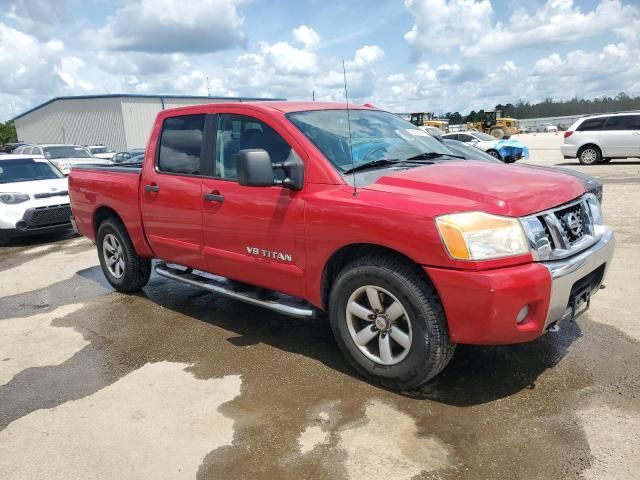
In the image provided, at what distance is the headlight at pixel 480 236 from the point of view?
2.85 m

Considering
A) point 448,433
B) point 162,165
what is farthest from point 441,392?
point 162,165

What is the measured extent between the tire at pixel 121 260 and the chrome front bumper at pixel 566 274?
13.3 ft

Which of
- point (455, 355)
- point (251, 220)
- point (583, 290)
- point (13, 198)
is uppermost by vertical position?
point (251, 220)

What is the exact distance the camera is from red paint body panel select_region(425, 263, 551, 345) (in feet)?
9.18

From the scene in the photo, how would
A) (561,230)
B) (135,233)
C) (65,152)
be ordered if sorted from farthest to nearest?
(65,152)
(135,233)
(561,230)

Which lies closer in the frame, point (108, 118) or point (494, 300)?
point (494, 300)

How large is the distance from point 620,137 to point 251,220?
17.1 m

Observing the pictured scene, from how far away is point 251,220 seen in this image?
12.8ft

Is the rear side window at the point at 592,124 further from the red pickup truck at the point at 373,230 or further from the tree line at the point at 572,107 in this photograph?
the tree line at the point at 572,107

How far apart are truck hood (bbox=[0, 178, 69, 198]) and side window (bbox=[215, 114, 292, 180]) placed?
5971mm

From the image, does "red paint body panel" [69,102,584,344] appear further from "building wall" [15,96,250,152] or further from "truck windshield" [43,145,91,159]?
"building wall" [15,96,250,152]

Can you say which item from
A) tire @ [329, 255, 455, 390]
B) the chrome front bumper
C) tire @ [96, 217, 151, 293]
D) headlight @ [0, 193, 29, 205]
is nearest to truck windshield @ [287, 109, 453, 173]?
tire @ [329, 255, 455, 390]

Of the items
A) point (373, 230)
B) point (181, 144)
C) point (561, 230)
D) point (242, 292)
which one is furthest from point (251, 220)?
point (561, 230)

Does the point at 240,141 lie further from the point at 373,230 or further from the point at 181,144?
the point at 373,230
